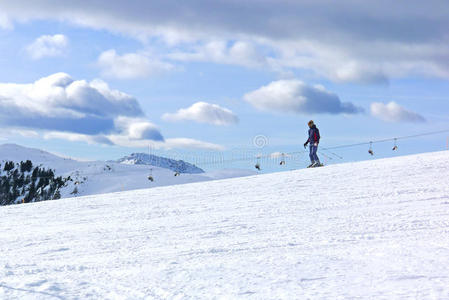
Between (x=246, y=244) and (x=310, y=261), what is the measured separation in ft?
5.73

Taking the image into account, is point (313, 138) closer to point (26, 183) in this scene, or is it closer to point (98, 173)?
point (98, 173)

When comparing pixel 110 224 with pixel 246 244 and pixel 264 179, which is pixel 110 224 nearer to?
pixel 246 244

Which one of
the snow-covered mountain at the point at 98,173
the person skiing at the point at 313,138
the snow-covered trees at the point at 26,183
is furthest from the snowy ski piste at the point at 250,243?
the snow-covered trees at the point at 26,183

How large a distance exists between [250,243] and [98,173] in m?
64.4

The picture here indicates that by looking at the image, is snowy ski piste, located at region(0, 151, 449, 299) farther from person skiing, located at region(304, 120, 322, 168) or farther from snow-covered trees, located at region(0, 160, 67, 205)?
snow-covered trees, located at region(0, 160, 67, 205)

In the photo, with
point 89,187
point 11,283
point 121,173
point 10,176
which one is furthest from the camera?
point 10,176

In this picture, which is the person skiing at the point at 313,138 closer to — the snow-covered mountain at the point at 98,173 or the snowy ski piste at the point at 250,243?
the snowy ski piste at the point at 250,243

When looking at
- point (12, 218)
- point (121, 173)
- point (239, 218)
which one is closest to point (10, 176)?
point (121, 173)

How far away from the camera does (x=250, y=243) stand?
31.1ft

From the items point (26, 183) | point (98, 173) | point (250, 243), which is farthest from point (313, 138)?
point (26, 183)

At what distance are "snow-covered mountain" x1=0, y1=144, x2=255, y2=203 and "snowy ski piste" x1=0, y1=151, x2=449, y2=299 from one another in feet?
83.9

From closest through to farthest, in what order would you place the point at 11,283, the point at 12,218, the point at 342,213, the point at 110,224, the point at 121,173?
1. the point at 11,283
2. the point at 342,213
3. the point at 110,224
4. the point at 12,218
5. the point at 121,173

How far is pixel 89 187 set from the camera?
61562mm

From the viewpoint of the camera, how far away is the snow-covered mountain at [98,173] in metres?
59.6
